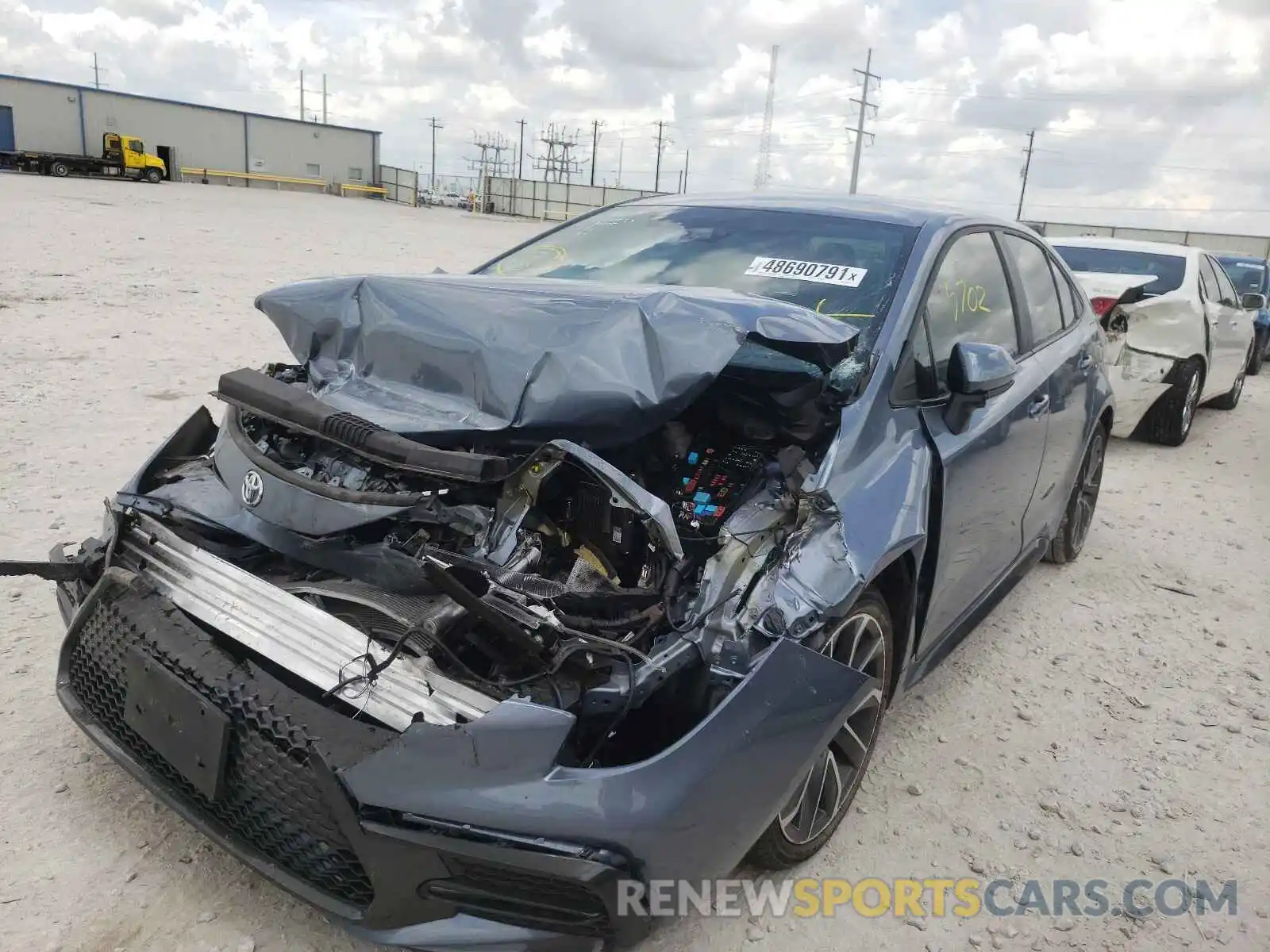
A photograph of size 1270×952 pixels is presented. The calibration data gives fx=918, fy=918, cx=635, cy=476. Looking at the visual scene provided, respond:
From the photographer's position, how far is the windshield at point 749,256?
2.97 meters

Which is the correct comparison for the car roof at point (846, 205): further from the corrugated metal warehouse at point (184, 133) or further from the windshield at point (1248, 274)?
the corrugated metal warehouse at point (184, 133)

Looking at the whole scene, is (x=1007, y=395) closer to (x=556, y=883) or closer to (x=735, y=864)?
(x=735, y=864)

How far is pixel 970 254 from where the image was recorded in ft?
11.0

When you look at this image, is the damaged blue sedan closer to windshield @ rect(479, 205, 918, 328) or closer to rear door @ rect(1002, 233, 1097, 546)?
windshield @ rect(479, 205, 918, 328)

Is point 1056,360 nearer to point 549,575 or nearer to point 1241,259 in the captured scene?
point 549,575

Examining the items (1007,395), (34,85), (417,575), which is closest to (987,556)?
(1007,395)

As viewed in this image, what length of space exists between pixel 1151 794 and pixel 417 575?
2.45 m

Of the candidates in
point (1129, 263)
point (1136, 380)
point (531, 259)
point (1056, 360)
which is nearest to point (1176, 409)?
point (1136, 380)

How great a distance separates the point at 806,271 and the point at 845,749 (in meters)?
1.54

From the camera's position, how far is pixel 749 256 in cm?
323

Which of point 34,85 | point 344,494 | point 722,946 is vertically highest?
point 34,85

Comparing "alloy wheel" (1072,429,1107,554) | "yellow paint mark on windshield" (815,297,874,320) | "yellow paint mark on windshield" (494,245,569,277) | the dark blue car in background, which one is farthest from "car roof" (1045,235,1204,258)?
"yellow paint mark on windshield" (815,297,874,320)

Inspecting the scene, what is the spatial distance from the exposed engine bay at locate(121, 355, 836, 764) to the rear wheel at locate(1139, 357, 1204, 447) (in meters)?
6.32

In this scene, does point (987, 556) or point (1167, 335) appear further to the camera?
point (1167, 335)
